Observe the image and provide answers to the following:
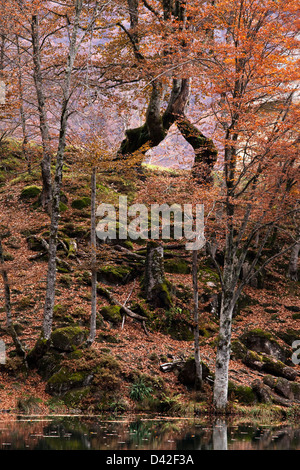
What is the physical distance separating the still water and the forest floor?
5.84 ft

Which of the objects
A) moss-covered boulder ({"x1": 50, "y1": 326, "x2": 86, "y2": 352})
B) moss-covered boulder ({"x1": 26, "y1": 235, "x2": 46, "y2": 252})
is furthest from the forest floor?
moss-covered boulder ({"x1": 50, "y1": 326, "x2": 86, "y2": 352})

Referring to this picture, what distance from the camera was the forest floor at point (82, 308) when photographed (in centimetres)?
1115

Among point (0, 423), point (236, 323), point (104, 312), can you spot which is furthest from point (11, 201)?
point (0, 423)

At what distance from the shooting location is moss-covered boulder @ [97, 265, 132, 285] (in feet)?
53.0

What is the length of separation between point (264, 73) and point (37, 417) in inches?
387

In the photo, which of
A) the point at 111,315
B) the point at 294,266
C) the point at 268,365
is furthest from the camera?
the point at 294,266

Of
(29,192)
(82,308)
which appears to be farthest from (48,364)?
(29,192)

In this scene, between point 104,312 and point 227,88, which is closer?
point 227,88

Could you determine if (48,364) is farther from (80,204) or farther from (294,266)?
(294,266)

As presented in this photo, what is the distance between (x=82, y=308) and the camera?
13.7m

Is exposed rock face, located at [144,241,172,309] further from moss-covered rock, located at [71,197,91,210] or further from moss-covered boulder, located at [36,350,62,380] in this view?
moss-covered rock, located at [71,197,91,210]

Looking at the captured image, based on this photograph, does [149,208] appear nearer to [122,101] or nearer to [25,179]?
[122,101]

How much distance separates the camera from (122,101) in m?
19.3

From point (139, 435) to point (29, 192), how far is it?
49.6ft
